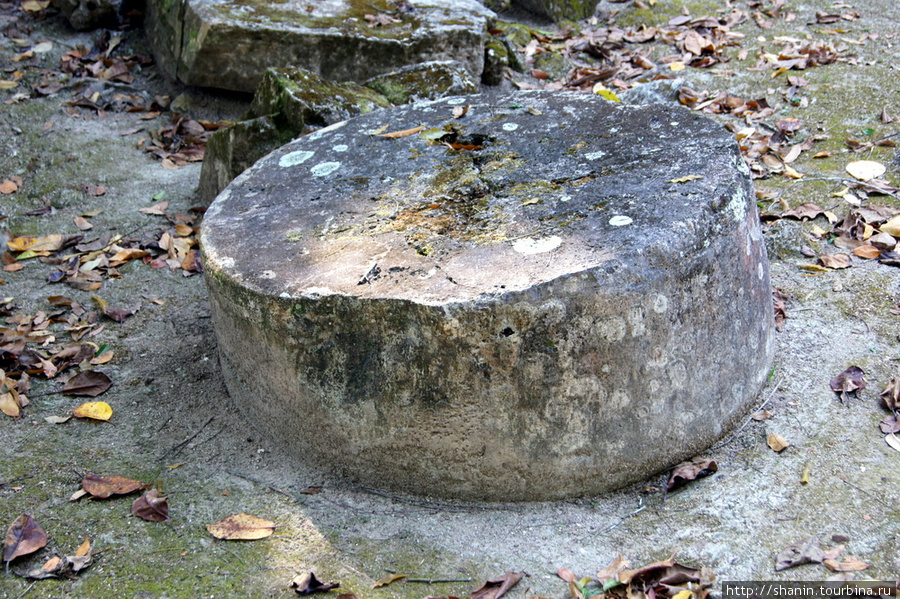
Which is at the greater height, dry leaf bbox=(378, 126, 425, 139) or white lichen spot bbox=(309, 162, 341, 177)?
dry leaf bbox=(378, 126, 425, 139)

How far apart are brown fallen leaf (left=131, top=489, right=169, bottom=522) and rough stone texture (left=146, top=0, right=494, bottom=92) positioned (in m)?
2.86

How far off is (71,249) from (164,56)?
1.87 metres

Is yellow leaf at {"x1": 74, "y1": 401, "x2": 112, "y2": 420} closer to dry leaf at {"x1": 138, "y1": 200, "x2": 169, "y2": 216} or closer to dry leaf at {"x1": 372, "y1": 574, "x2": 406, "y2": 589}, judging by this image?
dry leaf at {"x1": 372, "y1": 574, "x2": 406, "y2": 589}

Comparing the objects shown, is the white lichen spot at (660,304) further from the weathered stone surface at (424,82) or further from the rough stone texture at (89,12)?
the rough stone texture at (89,12)

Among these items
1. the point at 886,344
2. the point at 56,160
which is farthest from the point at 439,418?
the point at 56,160

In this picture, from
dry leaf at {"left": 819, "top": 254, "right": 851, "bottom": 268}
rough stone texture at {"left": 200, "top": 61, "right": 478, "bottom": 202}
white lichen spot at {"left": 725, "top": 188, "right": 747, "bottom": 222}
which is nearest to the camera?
white lichen spot at {"left": 725, "top": 188, "right": 747, "bottom": 222}

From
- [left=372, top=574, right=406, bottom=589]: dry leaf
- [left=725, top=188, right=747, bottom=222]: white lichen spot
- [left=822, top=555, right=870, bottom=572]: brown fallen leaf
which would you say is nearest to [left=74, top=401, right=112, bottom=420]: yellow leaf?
[left=372, top=574, right=406, bottom=589]: dry leaf

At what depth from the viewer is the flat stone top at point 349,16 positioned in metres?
4.38

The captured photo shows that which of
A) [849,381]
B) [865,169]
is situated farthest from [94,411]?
[865,169]

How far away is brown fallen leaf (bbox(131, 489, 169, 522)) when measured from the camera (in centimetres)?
214

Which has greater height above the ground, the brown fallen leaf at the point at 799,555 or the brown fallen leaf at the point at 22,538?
the brown fallen leaf at the point at 799,555

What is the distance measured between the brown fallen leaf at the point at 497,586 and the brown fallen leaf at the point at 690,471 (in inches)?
20.8

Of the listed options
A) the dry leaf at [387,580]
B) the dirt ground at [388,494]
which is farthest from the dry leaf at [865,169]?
the dry leaf at [387,580]

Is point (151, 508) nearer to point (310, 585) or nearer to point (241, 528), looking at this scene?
point (241, 528)
